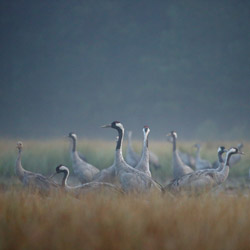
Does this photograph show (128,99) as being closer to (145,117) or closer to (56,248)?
(145,117)

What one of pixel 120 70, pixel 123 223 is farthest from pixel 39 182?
pixel 120 70

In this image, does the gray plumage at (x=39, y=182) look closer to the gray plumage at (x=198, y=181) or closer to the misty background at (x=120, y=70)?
the gray plumage at (x=198, y=181)

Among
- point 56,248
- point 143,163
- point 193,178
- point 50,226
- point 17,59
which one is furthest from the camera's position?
point 17,59

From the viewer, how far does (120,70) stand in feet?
81.0

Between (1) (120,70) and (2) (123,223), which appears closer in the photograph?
(2) (123,223)

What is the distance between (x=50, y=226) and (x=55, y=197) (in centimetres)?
101

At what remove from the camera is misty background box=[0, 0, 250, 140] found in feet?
75.5

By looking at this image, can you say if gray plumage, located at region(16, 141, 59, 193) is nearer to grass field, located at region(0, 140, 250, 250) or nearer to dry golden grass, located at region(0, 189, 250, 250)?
grass field, located at region(0, 140, 250, 250)

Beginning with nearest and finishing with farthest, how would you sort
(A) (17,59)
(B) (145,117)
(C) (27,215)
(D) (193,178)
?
(C) (27,215) → (D) (193,178) → (B) (145,117) → (A) (17,59)

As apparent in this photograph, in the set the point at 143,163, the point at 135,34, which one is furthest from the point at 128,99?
the point at 143,163

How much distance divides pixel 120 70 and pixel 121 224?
71.4 feet

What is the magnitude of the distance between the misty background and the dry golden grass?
1870cm

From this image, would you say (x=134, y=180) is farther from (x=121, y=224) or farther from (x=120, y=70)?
(x=120, y=70)

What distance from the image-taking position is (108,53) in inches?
993
